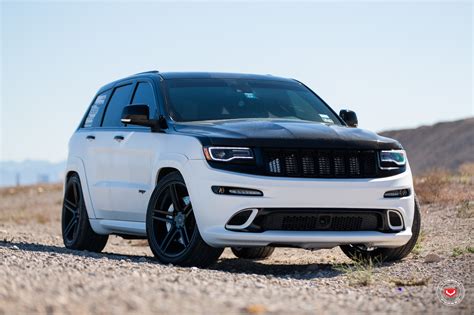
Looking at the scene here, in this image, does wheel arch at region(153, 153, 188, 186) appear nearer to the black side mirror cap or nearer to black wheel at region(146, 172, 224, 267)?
black wheel at region(146, 172, 224, 267)

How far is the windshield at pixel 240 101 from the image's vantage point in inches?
383

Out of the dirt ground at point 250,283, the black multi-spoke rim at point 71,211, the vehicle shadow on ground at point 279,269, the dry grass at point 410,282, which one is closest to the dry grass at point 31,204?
the black multi-spoke rim at point 71,211

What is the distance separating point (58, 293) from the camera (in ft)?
19.2

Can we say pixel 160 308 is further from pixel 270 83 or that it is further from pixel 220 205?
pixel 270 83

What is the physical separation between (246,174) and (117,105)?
120 inches

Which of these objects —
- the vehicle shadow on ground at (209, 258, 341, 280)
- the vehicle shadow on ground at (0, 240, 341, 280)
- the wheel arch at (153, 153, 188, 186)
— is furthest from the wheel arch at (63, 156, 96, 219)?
the wheel arch at (153, 153, 188, 186)

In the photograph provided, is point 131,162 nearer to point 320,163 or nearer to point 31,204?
point 320,163

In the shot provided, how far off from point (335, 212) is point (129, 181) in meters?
2.39

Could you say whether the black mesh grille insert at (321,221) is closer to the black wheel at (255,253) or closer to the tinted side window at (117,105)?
the black wheel at (255,253)

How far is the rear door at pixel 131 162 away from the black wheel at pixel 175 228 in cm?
35

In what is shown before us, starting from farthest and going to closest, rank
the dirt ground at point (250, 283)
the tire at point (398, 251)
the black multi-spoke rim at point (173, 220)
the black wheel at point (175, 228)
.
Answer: the tire at point (398, 251)
the black multi-spoke rim at point (173, 220)
the black wheel at point (175, 228)
the dirt ground at point (250, 283)

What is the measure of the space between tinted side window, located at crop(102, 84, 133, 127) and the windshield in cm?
93

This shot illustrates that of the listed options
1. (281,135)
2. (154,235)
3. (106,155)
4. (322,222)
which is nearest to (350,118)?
(281,135)

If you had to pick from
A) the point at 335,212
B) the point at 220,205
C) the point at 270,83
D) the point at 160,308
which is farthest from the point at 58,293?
the point at 270,83
